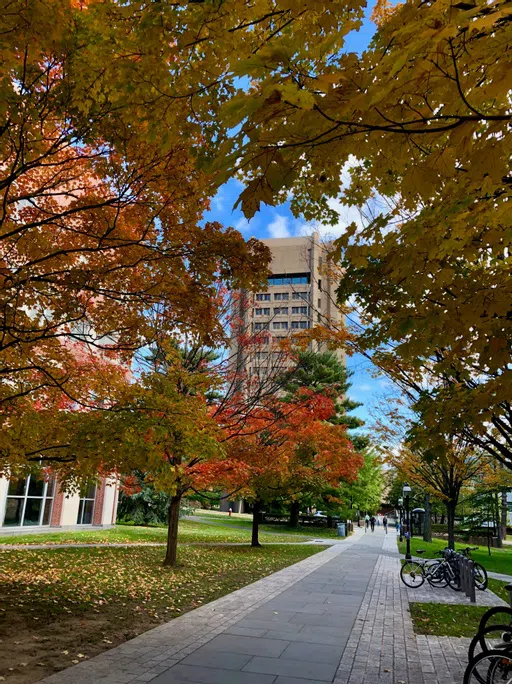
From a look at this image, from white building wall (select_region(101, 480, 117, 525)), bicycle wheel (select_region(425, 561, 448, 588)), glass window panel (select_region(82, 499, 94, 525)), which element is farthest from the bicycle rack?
glass window panel (select_region(82, 499, 94, 525))

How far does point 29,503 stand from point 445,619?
17651 mm

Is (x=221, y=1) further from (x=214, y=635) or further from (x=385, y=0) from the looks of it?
(x=214, y=635)

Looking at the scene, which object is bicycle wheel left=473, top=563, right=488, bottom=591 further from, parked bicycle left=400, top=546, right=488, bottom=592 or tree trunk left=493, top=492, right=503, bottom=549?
tree trunk left=493, top=492, right=503, bottom=549

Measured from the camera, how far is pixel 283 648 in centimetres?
621

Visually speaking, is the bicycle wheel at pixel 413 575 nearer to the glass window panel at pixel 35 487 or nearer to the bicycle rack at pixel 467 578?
the bicycle rack at pixel 467 578

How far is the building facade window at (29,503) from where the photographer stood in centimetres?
1931

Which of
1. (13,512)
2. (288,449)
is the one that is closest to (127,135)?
(288,449)

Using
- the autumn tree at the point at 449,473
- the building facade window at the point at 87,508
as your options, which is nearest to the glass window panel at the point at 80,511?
the building facade window at the point at 87,508

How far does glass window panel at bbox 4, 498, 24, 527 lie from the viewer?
757 inches

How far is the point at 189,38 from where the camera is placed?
3.47 m

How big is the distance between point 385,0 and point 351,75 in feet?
21.2

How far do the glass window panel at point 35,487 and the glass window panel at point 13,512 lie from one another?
0.57 metres

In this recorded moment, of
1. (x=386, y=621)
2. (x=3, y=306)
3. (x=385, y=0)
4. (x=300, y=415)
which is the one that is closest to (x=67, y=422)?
(x=3, y=306)

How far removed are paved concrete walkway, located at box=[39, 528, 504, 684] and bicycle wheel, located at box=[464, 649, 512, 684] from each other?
109cm
